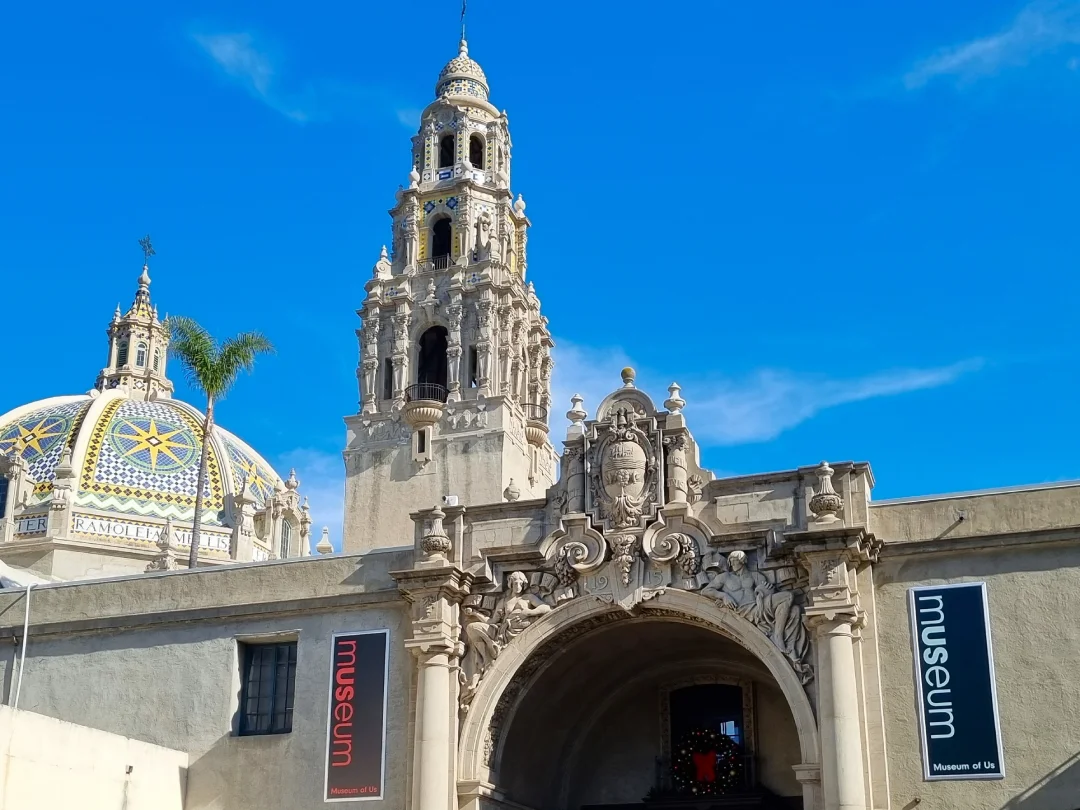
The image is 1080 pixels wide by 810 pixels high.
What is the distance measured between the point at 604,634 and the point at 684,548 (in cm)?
293

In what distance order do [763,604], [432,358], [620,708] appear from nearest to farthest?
[763,604]
[620,708]
[432,358]

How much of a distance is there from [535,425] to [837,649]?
108 ft

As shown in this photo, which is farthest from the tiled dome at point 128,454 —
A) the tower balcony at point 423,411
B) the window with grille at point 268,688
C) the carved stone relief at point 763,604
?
the carved stone relief at point 763,604

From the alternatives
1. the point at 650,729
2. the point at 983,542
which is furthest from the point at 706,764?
the point at 983,542

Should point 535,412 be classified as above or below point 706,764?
above

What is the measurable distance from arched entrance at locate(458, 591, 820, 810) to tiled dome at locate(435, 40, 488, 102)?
3670 cm

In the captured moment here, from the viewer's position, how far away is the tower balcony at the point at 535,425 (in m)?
58.8

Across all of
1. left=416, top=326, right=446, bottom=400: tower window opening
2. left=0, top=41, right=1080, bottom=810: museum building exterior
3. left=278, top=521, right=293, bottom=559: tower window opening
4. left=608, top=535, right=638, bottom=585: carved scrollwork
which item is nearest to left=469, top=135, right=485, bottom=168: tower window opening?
left=416, top=326, right=446, bottom=400: tower window opening

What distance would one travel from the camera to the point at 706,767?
105 feet

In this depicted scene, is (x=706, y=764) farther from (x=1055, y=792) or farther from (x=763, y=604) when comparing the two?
(x=1055, y=792)

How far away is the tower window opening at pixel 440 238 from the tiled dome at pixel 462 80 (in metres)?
6.21

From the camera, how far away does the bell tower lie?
56312 mm

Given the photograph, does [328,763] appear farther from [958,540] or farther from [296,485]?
[296,485]

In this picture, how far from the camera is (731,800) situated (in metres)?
31.6
